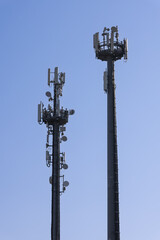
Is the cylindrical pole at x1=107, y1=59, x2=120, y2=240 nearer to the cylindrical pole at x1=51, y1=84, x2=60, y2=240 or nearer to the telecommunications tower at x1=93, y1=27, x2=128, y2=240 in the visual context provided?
the telecommunications tower at x1=93, y1=27, x2=128, y2=240

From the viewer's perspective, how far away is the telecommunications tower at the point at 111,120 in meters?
43.7

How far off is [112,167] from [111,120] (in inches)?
153

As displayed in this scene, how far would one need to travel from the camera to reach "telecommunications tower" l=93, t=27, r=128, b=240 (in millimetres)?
43709

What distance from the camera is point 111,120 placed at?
46188 millimetres

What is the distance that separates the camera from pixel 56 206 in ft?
203

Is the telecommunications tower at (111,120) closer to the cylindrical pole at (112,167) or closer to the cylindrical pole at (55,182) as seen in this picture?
the cylindrical pole at (112,167)

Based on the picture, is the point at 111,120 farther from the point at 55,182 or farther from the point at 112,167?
the point at 55,182

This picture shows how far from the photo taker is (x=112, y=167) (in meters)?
44.6

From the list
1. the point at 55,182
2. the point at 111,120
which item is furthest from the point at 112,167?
the point at 55,182

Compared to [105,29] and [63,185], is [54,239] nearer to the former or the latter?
[63,185]

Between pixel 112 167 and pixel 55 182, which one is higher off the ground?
pixel 55 182

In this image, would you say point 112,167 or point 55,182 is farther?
point 55,182

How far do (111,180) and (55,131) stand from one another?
21.6m

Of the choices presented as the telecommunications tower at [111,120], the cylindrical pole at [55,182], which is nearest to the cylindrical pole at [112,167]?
the telecommunications tower at [111,120]
